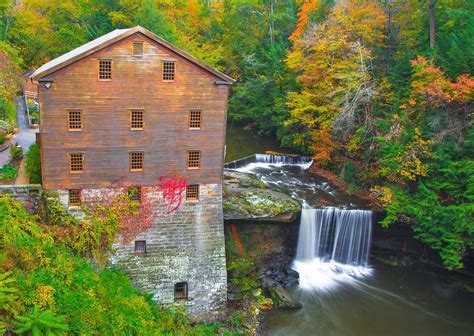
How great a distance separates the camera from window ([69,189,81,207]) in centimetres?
2269

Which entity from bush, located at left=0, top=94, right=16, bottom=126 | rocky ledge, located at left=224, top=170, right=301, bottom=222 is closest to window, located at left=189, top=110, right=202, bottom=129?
rocky ledge, located at left=224, top=170, right=301, bottom=222

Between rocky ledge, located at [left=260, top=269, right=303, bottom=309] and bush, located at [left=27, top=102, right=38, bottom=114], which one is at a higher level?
bush, located at [left=27, top=102, right=38, bottom=114]

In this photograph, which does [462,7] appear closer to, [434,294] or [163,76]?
[434,294]

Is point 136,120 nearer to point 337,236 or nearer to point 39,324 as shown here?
point 39,324

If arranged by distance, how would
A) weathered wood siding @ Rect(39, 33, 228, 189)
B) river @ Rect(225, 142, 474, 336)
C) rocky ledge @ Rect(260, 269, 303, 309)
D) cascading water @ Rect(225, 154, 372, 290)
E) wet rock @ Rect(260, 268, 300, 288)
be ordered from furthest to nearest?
cascading water @ Rect(225, 154, 372, 290) → wet rock @ Rect(260, 268, 300, 288) → rocky ledge @ Rect(260, 269, 303, 309) → river @ Rect(225, 142, 474, 336) → weathered wood siding @ Rect(39, 33, 228, 189)

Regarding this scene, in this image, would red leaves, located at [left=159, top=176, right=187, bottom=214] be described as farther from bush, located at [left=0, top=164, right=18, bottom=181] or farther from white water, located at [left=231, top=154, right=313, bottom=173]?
white water, located at [left=231, top=154, right=313, bottom=173]

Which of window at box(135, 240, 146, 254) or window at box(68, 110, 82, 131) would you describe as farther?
window at box(135, 240, 146, 254)

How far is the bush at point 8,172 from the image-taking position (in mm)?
24812

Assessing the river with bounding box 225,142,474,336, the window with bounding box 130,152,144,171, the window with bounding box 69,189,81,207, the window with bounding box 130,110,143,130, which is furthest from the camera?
the river with bounding box 225,142,474,336

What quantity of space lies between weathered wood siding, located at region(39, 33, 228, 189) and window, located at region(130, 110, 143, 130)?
23cm

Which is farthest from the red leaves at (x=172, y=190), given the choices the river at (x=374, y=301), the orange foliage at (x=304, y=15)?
the orange foliage at (x=304, y=15)

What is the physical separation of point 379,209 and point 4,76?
1178 inches

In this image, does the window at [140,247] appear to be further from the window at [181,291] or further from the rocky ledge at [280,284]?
the rocky ledge at [280,284]

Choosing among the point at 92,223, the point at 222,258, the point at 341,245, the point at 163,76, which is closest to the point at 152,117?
the point at 163,76
